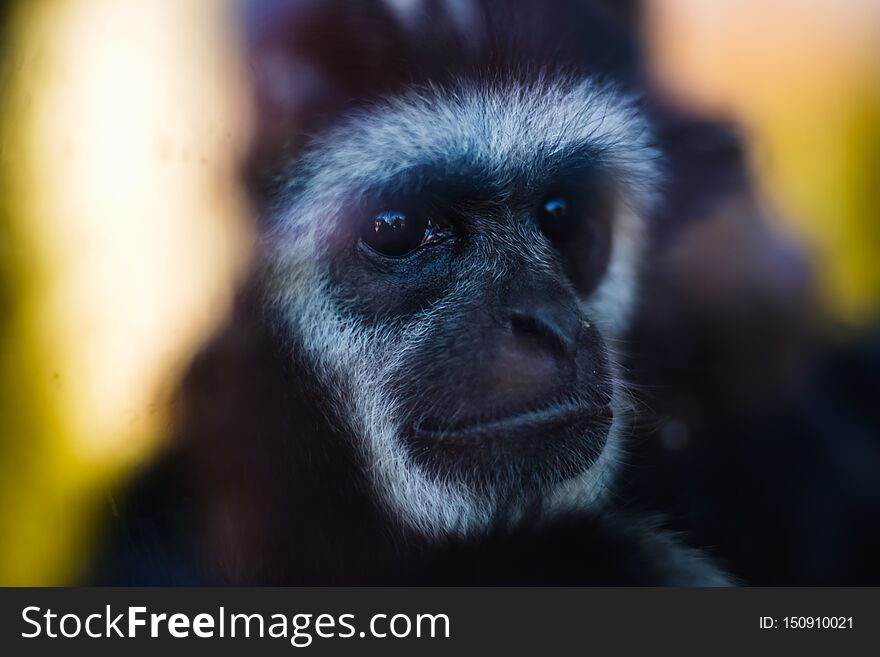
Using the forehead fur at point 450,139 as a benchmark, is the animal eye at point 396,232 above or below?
below

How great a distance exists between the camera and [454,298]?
1284 mm

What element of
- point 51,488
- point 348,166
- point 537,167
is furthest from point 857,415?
point 51,488

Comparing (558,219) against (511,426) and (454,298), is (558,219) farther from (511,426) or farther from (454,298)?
(511,426)

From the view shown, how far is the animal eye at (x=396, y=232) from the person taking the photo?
50.4 inches

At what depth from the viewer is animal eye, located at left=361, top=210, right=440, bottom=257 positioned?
128 centimetres

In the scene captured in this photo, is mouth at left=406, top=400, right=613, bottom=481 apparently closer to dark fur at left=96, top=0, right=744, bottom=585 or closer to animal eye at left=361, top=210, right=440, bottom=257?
A: dark fur at left=96, top=0, right=744, bottom=585

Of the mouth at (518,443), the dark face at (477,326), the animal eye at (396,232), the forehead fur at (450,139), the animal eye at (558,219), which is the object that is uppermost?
the forehead fur at (450,139)

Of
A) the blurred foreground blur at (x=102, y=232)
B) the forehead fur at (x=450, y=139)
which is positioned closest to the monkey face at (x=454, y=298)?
the forehead fur at (x=450, y=139)

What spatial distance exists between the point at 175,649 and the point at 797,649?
101 centimetres

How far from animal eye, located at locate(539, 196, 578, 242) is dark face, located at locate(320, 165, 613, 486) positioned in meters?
0.06

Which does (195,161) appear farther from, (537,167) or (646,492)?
(646,492)

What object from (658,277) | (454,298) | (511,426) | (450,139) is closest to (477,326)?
(454,298)

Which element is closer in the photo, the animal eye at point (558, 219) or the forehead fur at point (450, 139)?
the forehead fur at point (450, 139)

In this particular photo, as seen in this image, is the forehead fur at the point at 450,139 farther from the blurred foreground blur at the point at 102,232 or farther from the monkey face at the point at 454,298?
the blurred foreground blur at the point at 102,232
